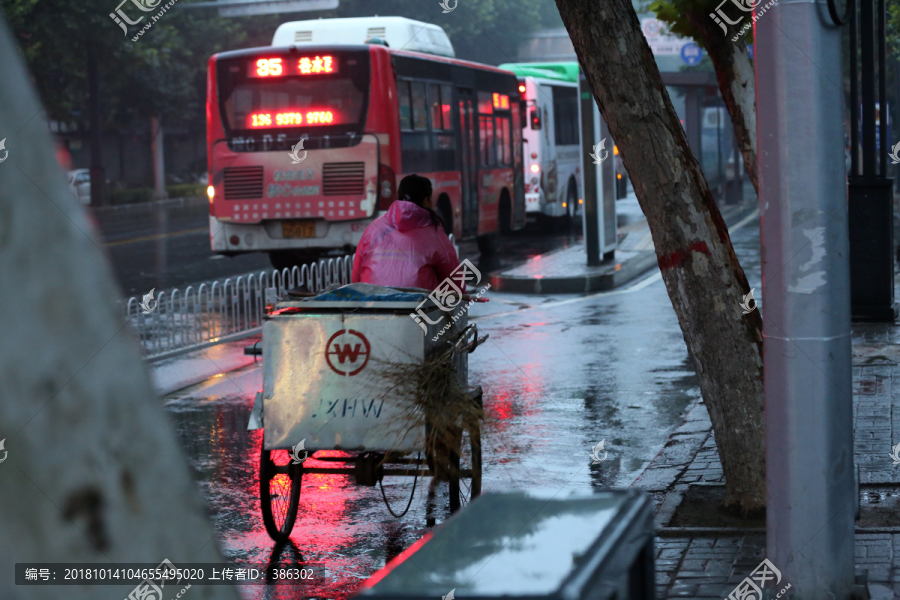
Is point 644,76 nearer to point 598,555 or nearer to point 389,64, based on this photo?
point 598,555

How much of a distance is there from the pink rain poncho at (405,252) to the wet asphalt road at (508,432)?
0.91 m

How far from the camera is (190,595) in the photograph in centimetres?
150

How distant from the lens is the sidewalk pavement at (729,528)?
4539 millimetres

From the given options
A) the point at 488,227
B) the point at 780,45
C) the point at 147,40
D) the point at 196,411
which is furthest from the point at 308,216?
the point at 147,40

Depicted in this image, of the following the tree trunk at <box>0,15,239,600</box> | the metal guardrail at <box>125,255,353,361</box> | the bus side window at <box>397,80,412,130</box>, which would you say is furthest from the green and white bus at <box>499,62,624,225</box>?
the tree trunk at <box>0,15,239,600</box>

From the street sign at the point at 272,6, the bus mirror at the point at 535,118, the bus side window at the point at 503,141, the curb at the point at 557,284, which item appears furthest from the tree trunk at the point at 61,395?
the bus mirror at the point at 535,118

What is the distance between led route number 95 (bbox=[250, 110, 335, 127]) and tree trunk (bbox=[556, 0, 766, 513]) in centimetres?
1047

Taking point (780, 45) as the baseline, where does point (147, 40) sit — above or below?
above

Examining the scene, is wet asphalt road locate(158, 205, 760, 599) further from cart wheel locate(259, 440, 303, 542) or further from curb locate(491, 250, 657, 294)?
curb locate(491, 250, 657, 294)

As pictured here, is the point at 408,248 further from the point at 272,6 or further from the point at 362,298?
the point at 272,6

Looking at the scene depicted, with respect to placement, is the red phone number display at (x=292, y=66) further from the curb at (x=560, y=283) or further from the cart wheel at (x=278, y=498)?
the cart wheel at (x=278, y=498)

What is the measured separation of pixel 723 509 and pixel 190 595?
14.7 feet

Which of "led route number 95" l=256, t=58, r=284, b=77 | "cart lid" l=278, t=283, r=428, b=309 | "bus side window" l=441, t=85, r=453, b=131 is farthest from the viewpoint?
"bus side window" l=441, t=85, r=453, b=131

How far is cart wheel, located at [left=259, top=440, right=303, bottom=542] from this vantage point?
5449mm
